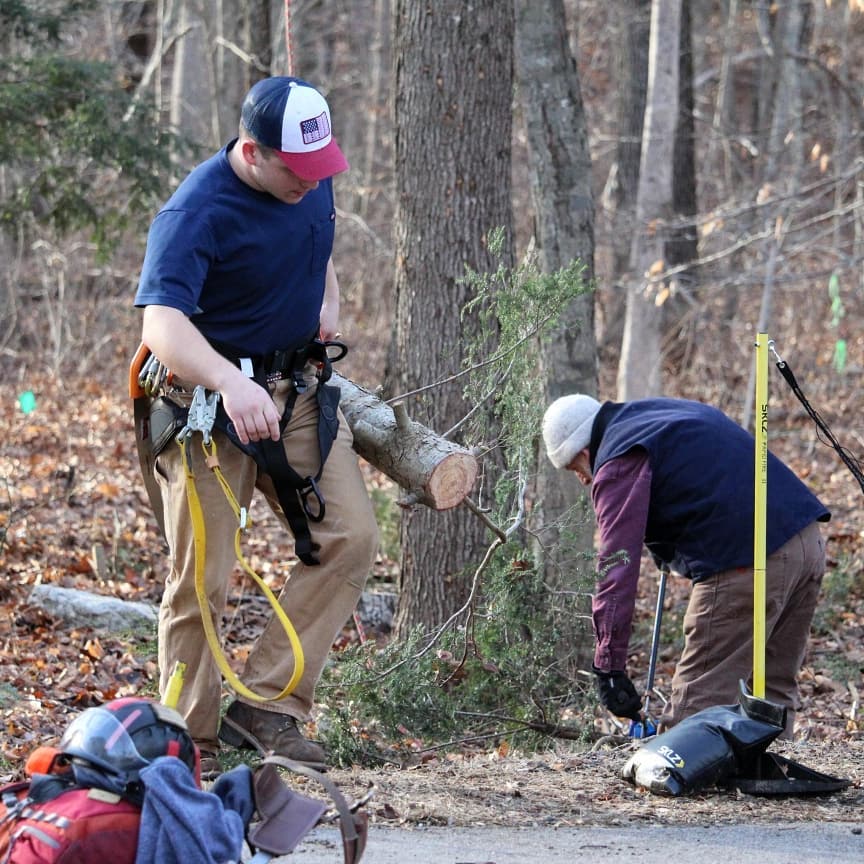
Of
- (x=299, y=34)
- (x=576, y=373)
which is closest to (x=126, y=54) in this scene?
(x=299, y=34)

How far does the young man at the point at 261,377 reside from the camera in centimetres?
427

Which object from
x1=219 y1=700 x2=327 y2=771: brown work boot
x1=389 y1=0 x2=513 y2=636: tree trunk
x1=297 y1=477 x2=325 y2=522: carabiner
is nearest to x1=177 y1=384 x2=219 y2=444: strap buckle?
x1=297 y1=477 x2=325 y2=522: carabiner

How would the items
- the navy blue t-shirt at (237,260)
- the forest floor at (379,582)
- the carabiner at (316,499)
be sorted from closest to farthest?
1. the navy blue t-shirt at (237,260)
2. the forest floor at (379,582)
3. the carabiner at (316,499)

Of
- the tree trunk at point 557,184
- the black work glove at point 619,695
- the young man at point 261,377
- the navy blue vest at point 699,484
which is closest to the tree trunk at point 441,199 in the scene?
the tree trunk at point 557,184


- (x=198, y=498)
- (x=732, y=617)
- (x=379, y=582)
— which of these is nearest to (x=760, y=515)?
(x=732, y=617)

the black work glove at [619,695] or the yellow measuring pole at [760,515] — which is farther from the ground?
the yellow measuring pole at [760,515]

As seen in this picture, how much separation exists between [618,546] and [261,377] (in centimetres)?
169

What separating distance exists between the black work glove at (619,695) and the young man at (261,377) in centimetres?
114

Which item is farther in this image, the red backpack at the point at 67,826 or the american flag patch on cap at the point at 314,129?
the american flag patch on cap at the point at 314,129

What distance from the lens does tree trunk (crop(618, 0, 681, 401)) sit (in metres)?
11.7

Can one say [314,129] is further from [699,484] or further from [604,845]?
[604,845]

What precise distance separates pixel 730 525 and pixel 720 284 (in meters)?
5.91

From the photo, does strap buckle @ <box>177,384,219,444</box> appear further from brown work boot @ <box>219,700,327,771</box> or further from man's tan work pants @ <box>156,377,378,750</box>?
brown work boot @ <box>219,700,327,771</box>

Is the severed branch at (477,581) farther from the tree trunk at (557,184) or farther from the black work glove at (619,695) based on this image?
the tree trunk at (557,184)
